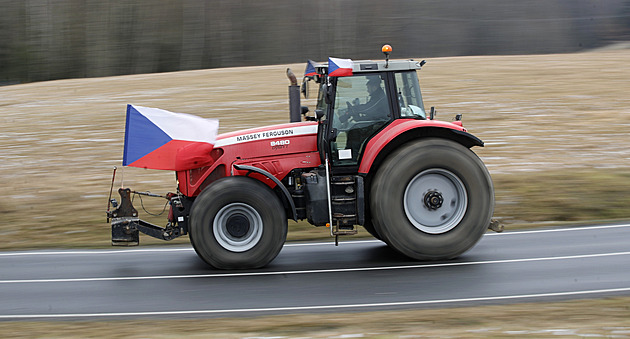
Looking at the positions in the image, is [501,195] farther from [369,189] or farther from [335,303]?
[335,303]

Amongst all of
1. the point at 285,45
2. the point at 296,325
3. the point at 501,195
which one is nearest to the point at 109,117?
the point at 501,195

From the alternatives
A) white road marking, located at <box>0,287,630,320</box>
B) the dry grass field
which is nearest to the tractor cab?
the dry grass field

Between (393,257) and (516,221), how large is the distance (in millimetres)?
3353

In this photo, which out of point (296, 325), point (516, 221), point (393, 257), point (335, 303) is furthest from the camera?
point (516, 221)

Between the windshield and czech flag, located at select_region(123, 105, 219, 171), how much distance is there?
239 cm

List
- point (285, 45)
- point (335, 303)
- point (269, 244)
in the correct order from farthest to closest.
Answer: point (285, 45) → point (269, 244) → point (335, 303)

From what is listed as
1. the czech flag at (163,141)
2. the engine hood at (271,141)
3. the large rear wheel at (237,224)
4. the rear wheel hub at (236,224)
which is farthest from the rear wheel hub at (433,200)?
the czech flag at (163,141)

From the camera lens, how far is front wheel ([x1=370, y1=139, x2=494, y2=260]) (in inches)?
318

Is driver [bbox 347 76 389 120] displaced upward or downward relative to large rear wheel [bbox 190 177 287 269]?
upward

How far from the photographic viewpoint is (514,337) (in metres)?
5.79

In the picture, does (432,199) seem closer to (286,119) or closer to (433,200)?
(433,200)

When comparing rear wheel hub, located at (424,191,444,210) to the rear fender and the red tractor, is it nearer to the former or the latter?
the red tractor

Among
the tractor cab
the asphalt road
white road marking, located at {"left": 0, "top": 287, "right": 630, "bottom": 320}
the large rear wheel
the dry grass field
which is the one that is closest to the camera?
white road marking, located at {"left": 0, "top": 287, "right": 630, "bottom": 320}

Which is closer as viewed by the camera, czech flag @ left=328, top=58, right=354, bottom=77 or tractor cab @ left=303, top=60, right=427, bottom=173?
czech flag @ left=328, top=58, right=354, bottom=77
